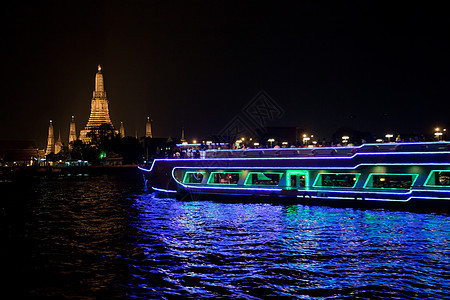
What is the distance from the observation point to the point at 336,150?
3130 centimetres

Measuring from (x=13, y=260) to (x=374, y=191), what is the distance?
2139 cm

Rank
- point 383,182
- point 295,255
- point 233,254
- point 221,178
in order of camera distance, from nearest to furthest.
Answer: point 295,255 < point 233,254 < point 383,182 < point 221,178

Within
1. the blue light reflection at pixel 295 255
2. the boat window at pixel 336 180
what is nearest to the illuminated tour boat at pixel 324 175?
the boat window at pixel 336 180

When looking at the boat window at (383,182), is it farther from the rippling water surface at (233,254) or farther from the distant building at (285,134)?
the distant building at (285,134)

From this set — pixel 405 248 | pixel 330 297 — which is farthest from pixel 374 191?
pixel 330 297

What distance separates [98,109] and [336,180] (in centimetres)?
16174

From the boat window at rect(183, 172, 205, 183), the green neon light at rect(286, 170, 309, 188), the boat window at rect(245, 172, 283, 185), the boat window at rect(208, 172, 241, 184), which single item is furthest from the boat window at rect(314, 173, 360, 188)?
the boat window at rect(183, 172, 205, 183)

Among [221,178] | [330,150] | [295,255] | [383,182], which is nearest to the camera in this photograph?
[295,255]

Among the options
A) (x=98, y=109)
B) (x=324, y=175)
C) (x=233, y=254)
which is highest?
(x=98, y=109)

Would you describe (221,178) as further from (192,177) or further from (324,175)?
(324,175)

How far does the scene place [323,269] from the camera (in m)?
16.7

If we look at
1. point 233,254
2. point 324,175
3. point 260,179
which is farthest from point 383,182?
point 233,254

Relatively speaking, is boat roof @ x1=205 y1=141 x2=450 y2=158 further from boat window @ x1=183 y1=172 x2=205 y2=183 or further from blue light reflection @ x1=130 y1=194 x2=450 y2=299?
blue light reflection @ x1=130 y1=194 x2=450 y2=299

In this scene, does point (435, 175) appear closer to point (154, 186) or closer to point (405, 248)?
point (405, 248)
